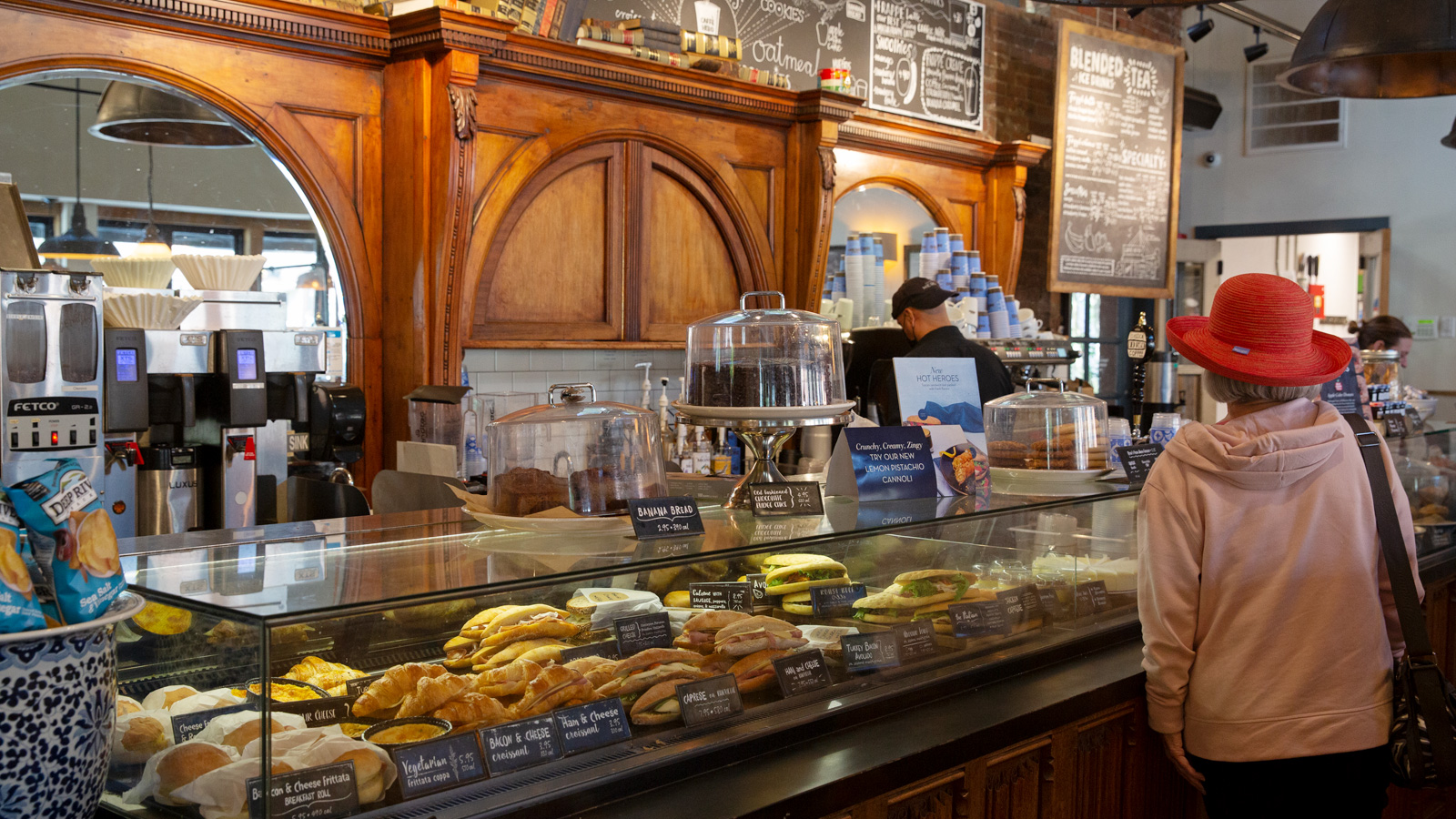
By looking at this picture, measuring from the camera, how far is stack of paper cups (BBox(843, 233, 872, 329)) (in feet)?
→ 18.5

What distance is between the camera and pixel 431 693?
5.14ft

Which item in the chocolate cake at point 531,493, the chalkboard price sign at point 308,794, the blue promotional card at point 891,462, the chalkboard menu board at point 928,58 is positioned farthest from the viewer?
the chalkboard menu board at point 928,58

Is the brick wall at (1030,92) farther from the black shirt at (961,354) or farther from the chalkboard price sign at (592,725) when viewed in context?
the chalkboard price sign at (592,725)

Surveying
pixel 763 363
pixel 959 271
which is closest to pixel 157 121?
pixel 763 363

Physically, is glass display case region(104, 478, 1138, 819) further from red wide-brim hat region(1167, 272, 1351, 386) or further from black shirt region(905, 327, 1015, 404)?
black shirt region(905, 327, 1015, 404)

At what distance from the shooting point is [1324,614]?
2031 millimetres

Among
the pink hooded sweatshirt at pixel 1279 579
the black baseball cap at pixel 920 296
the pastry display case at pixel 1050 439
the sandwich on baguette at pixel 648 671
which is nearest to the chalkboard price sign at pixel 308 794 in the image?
the sandwich on baguette at pixel 648 671

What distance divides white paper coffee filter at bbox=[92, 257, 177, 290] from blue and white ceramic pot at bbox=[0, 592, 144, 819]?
248 cm

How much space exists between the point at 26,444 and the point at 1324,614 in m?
2.99

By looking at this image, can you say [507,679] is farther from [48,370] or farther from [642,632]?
[48,370]

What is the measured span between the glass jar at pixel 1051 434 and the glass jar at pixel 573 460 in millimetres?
1043

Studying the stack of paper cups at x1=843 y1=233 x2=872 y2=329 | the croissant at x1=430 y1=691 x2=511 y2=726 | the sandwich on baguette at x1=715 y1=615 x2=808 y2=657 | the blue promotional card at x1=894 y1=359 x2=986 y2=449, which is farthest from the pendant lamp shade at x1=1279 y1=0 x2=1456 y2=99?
the stack of paper cups at x1=843 y1=233 x2=872 y2=329

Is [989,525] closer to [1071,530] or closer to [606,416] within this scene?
[1071,530]

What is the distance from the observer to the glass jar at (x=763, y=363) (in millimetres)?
2092
